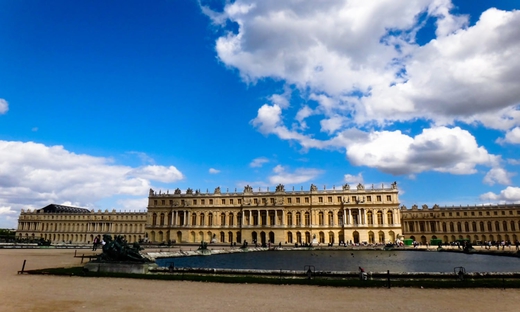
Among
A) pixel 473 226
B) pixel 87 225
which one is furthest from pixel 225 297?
pixel 87 225

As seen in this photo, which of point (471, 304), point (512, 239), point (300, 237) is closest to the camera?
point (471, 304)

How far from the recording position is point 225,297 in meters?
13.8

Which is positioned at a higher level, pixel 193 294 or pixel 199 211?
Result: pixel 199 211

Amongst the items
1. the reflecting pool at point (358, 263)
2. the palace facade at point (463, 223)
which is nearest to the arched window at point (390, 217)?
the palace facade at point (463, 223)

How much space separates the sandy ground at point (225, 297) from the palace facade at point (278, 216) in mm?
76403

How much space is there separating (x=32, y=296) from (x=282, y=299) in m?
9.33

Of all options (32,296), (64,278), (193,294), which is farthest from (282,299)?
(64,278)

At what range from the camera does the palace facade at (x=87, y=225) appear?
429 feet

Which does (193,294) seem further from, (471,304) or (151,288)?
(471,304)

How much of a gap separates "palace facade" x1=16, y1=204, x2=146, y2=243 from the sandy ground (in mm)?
120183

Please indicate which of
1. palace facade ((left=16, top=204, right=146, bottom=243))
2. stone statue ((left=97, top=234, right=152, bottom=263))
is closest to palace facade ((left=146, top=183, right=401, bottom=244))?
palace facade ((left=16, top=204, right=146, bottom=243))

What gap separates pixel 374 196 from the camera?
93.3 meters

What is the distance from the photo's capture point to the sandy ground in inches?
468

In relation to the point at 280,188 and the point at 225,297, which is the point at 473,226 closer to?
the point at 280,188
